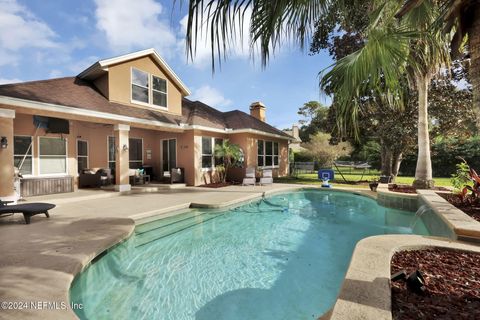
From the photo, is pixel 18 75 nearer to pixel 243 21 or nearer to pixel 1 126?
pixel 1 126

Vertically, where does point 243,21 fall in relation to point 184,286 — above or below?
above

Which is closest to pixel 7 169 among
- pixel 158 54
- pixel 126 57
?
pixel 126 57

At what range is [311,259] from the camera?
5.33m

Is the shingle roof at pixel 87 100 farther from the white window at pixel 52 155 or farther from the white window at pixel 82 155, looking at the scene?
the white window at pixel 82 155

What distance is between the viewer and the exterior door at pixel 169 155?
50.1 ft

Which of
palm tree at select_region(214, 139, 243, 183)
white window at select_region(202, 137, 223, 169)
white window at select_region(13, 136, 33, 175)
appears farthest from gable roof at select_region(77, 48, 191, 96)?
palm tree at select_region(214, 139, 243, 183)

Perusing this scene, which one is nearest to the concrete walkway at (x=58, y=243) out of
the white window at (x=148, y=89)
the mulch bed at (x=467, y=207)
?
the white window at (x=148, y=89)

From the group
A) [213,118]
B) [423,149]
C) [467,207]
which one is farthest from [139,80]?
[467,207]

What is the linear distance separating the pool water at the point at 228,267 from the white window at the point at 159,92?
27.2ft

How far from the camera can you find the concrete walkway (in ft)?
9.79

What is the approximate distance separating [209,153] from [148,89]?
5.10m

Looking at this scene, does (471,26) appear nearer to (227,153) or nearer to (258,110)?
(227,153)

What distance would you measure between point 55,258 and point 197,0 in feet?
15.7

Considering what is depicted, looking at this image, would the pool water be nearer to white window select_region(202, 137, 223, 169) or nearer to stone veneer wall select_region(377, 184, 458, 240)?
stone veneer wall select_region(377, 184, 458, 240)
